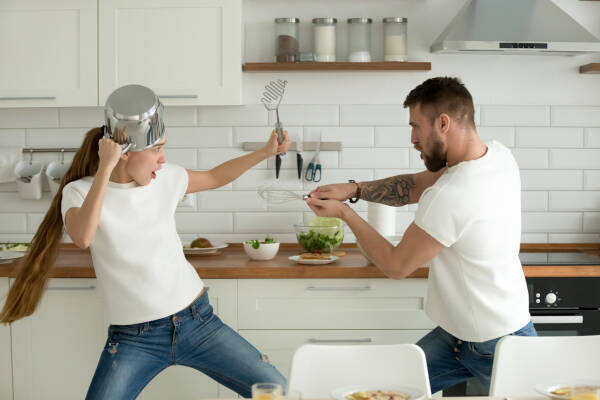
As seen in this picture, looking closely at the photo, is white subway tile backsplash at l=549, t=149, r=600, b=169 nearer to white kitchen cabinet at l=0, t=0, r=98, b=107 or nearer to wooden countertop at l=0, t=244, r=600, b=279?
wooden countertop at l=0, t=244, r=600, b=279

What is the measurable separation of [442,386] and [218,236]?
1.67 meters

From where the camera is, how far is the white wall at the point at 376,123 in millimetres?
3859

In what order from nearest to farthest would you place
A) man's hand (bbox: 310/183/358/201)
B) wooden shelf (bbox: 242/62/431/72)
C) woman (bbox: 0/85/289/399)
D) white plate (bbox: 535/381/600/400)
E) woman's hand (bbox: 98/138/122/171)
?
white plate (bbox: 535/381/600/400), woman's hand (bbox: 98/138/122/171), woman (bbox: 0/85/289/399), man's hand (bbox: 310/183/358/201), wooden shelf (bbox: 242/62/431/72)


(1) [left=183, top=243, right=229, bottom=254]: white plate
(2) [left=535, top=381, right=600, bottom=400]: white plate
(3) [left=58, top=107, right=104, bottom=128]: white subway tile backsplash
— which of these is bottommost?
(2) [left=535, top=381, right=600, bottom=400]: white plate

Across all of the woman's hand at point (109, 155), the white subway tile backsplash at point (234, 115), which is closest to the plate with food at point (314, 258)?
the white subway tile backsplash at point (234, 115)

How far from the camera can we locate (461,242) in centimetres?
238

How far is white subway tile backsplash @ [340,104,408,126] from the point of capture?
3875 mm

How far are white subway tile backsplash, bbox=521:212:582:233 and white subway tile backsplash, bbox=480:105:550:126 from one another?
1.57 feet

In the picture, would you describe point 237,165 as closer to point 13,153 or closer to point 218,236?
point 218,236

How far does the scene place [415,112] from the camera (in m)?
2.54

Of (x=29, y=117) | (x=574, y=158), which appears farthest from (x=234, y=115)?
(x=574, y=158)

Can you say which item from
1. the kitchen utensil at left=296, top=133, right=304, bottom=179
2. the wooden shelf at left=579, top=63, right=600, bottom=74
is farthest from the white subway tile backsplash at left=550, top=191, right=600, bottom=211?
the kitchen utensil at left=296, top=133, right=304, bottom=179

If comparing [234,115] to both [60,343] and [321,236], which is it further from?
[60,343]

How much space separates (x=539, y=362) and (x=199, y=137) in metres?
2.26
